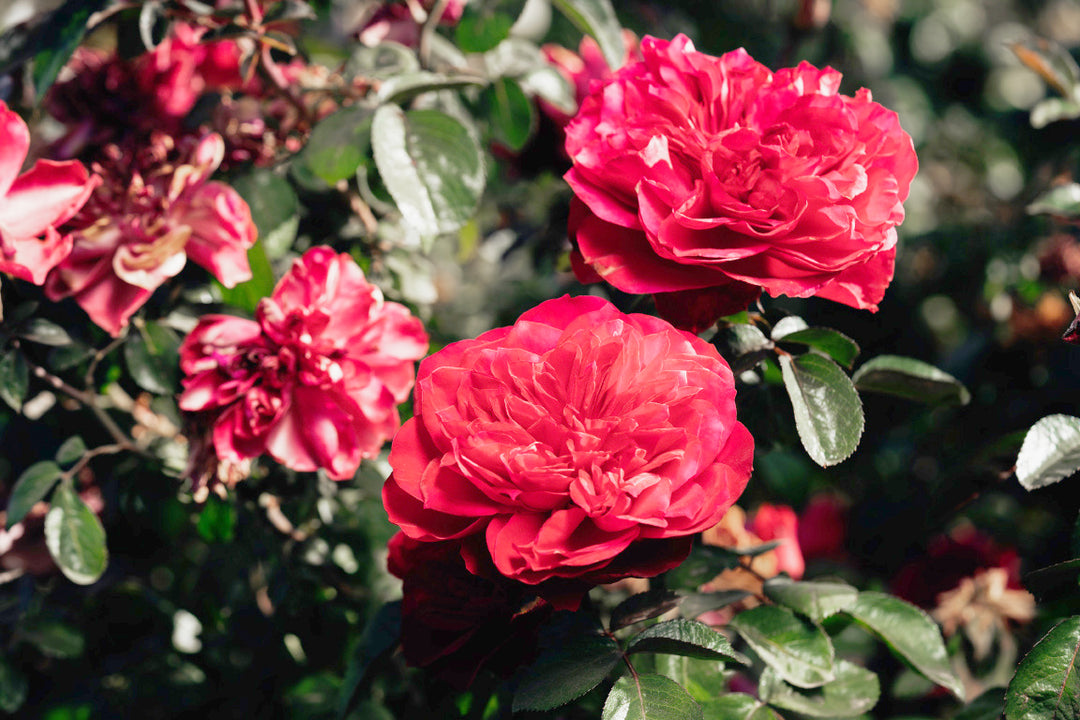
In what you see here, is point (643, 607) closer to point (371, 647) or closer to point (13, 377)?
point (371, 647)

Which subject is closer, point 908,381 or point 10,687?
point 908,381

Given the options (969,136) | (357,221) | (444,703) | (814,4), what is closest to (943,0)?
(969,136)

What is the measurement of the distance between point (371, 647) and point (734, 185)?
42cm

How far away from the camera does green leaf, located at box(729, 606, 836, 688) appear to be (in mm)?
484

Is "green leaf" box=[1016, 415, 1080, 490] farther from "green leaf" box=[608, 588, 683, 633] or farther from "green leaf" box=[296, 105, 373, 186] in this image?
"green leaf" box=[296, 105, 373, 186]

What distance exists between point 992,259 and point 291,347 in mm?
932

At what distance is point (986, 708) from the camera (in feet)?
A: 1.92

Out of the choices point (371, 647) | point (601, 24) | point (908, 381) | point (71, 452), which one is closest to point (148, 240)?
point (71, 452)

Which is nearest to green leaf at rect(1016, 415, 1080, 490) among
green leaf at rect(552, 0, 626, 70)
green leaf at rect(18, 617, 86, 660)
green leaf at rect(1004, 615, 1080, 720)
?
green leaf at rect(1004, 615, 1080, 720)

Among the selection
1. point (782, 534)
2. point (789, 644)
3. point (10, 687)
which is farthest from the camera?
point (782, 534)

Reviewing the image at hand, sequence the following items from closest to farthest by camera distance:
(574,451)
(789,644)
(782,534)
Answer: (574,451) → (789,644) → (782,534)

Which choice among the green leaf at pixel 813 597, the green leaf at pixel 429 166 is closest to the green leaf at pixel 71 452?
the green leaf at pixel 429 166

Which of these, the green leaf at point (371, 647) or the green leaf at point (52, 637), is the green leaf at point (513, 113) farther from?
the green leaf at point (52, 637)

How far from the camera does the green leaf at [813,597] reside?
0.52 meters
